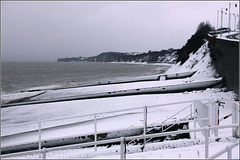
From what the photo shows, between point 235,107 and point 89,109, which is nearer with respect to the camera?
point 235,107

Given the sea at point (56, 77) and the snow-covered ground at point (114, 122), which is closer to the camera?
the snow-covered ground at point (114, 122)

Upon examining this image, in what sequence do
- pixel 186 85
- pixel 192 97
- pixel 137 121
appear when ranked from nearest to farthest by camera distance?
pixel 137 121
pixel 192 97
pixel 186 85

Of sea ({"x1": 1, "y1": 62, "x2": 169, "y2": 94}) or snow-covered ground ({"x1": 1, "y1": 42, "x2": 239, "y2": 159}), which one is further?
sea ({"x1": 1, "y1": 62, "x2": 169, "y2": 94})

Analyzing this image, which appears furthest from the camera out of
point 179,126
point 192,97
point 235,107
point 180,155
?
point 192,97

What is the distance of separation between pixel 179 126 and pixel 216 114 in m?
3.82

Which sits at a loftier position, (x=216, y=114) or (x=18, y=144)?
(x=216, y=114)

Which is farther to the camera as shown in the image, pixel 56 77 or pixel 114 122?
pixel 56 77

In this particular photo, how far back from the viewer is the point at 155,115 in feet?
40.4

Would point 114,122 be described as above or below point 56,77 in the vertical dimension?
below

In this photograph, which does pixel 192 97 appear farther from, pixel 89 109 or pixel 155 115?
pixel 89 109

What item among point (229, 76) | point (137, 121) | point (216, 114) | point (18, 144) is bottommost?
point (18, 144)

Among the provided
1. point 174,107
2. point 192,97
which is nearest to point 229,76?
point 192,97

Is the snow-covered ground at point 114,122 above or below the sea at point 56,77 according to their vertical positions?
below

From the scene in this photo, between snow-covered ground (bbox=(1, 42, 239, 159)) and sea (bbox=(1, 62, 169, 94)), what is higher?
sea (bbox=(1, 62, 169, 94))
